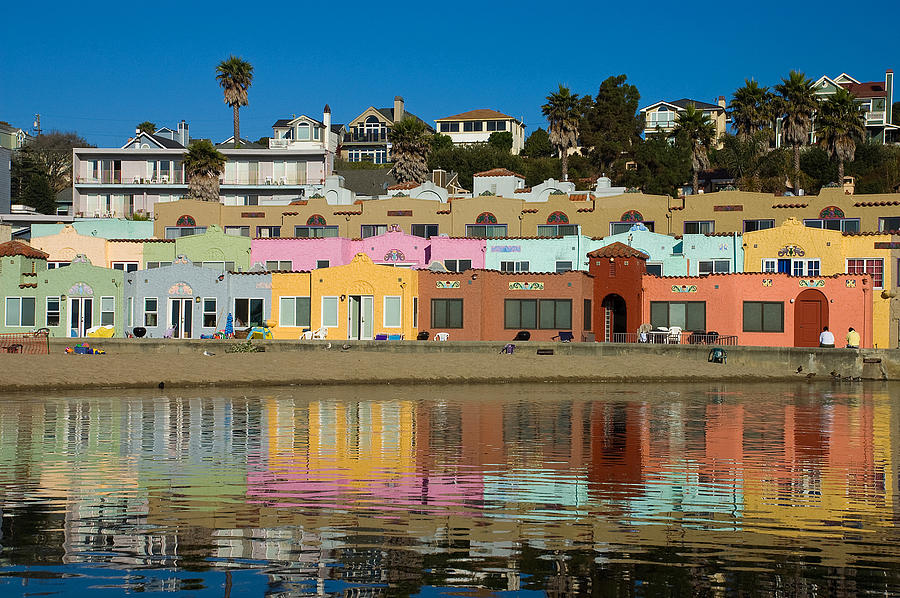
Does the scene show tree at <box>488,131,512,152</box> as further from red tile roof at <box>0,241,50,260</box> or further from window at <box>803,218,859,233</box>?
red tile roof at <box>0,241,50,260</box>

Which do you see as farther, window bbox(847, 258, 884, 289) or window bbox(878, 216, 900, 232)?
window bbox(878, 216, 900, 232)

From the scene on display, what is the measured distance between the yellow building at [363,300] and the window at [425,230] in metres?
12.8

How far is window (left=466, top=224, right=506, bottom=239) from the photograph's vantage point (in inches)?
2672

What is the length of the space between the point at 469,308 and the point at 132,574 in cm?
4444

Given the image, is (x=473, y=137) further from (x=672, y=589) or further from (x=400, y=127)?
A: (x=672, y=589)

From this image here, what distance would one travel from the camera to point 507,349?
49.9 m

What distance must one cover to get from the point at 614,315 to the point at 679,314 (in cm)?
344

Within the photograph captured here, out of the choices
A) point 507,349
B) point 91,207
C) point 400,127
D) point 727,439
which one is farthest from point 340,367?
point 91,207

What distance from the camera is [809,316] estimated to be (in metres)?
55.2

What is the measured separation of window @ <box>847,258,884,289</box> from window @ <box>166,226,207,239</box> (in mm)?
41259

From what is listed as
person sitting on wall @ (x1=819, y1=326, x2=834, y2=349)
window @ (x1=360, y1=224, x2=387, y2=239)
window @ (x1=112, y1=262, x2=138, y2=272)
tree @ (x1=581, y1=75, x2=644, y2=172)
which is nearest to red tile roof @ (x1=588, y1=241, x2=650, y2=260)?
person sitting on wall @ (x1=819, y1=326, x2=834, y2=349)

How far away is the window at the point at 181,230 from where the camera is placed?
234ft

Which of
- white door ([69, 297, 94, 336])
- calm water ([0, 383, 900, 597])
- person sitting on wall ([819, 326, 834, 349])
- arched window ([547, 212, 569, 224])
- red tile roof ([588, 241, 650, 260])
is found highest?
arched window ([547, 212, 569, 224])

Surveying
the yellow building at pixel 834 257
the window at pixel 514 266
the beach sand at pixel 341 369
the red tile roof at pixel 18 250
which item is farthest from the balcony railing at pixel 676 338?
the red tile roof at pixel 18 250
